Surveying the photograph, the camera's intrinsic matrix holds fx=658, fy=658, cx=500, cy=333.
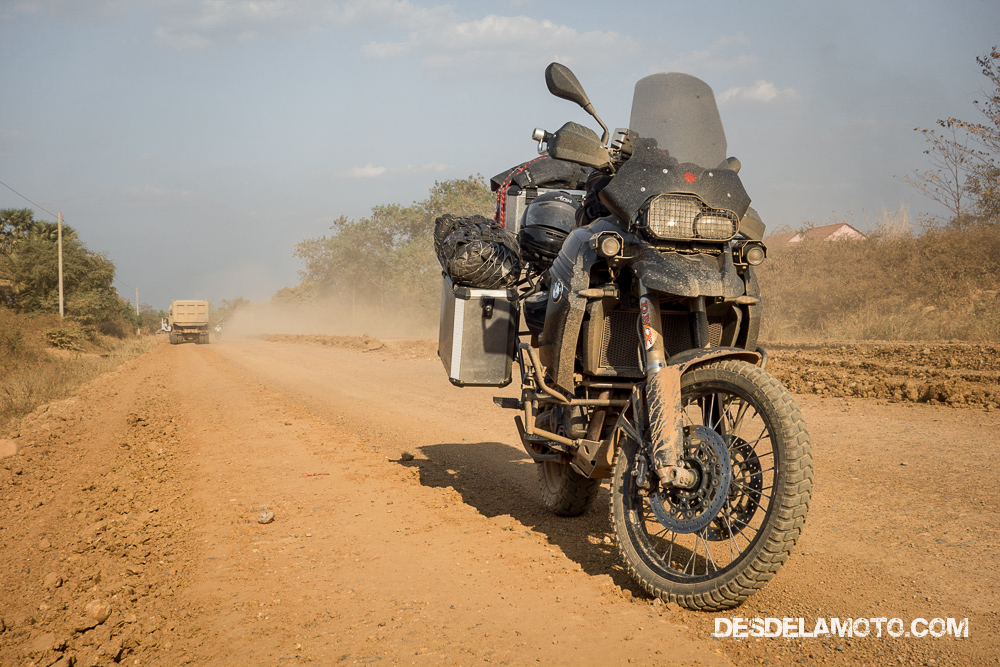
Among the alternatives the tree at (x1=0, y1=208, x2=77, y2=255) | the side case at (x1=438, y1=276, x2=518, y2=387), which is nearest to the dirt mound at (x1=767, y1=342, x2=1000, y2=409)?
the side case at (x1=438, y1=276, x2=518, y2=387)

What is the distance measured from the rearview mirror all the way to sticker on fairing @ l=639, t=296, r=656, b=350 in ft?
Result: 3.72

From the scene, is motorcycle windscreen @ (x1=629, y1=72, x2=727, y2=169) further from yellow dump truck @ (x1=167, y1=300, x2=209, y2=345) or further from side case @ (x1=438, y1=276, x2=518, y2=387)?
yellow dump truck @ (x1=167, y1=300, x2=209, y2=345)

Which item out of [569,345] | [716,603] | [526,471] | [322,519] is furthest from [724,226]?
[526,471]

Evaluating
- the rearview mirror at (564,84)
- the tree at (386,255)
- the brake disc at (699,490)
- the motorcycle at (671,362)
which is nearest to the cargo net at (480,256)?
the motorcycle at (671,362)

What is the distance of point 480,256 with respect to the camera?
425cm

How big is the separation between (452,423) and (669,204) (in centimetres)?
547

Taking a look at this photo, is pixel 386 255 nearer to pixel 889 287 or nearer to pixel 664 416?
pixel 889 287

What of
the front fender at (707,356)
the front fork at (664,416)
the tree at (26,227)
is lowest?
the front fork at (664,416)

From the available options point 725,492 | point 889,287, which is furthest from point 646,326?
point 889,287

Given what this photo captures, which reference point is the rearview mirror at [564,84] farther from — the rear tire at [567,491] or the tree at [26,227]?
the tree at [26,227]

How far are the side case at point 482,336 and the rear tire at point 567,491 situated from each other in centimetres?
74

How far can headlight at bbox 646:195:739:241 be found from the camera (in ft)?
10.2

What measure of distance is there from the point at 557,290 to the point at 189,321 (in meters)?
39.6

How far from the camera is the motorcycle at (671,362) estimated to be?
2.71 m
